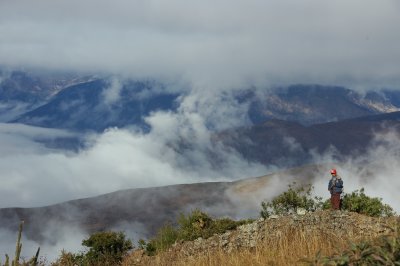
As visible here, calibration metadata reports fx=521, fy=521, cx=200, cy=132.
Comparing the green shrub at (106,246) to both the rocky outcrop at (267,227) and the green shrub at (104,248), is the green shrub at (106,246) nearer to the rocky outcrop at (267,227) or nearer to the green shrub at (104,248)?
the green shrub at (104,248)

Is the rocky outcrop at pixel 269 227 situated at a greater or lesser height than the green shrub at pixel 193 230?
lesser

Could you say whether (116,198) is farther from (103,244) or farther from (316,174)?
(103,244)

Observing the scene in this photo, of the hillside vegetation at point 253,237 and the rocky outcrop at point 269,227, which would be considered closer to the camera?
the hillside vegetation at point 253,237

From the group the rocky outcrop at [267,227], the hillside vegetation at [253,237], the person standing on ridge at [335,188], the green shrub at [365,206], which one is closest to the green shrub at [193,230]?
the hillside vegetation at [253,237]

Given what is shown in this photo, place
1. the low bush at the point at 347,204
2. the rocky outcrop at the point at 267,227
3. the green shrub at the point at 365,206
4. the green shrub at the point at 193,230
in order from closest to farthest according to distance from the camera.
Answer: the rocky outcrop at the point at 267,227 → the green shrub at the point at 193,230 → the green shrub at the point at 365,206 → the low bush at the point at 347,204

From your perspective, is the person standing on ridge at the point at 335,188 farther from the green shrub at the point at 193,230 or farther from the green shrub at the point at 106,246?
the green shrub at the point at 106,246

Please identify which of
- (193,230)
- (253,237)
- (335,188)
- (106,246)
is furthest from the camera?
(106,246)

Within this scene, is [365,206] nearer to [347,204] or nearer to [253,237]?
[347,204]

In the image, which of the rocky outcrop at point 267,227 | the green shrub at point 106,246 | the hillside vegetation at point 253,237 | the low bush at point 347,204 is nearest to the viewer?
the hillside vegetation at point 253,237

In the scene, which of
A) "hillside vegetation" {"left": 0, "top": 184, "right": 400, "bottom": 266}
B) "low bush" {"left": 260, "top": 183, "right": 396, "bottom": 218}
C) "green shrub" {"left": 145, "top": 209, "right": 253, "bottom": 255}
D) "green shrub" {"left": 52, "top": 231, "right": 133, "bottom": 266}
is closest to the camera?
"hillside vegetation" {"left": 0, "top": 184, "right": 400, "bottom": 266}

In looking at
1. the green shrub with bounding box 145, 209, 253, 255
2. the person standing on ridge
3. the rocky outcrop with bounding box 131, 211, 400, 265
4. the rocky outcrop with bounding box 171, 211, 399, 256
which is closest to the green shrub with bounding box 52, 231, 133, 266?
the green shrub with bounding box 145, 209, 253, 255

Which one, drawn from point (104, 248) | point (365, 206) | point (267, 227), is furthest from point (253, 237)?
point (104, 248)

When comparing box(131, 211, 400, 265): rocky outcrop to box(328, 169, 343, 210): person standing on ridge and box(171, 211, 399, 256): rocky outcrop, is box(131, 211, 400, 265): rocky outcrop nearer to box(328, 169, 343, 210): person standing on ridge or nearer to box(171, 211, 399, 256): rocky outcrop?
box(171, 211, 399, 256): rocky outcrop

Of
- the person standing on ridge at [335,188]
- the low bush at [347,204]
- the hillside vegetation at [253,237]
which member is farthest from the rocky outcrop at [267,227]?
the low bush at [347,204]
